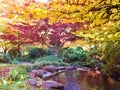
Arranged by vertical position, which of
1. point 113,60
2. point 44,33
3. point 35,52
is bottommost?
point 35,52

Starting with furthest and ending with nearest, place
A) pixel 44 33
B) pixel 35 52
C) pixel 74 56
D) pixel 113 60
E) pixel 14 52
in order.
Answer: pixel 14 52 < pixel 35 52 < pixel 74 56 < pixel 44 33 < pixel 113 60

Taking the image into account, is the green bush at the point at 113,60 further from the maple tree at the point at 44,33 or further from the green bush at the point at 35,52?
the green bush at the point at 35,52

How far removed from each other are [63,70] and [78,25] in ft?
12.0

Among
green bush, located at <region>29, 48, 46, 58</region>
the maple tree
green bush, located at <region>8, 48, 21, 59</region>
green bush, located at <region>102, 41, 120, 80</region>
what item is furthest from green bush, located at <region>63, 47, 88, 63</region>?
green bush, located at <region>102, 41, 120, 80</region>

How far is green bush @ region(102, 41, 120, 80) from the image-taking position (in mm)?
11816

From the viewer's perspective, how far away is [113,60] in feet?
39.5

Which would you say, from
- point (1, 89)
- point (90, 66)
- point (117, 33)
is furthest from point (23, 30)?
point (117, 33)

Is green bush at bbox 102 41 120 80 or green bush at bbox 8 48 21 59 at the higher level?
green bush at bbox 102 41 120 80

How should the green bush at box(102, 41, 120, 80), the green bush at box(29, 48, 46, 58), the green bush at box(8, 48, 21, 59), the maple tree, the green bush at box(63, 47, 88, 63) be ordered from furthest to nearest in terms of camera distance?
the green bush at box(8, 48, 21, 59) → the green bush at box(29, 48, 46, 58) → the green bush at box(63, 47, 88, 63) → the maple tree → the green bush at box(102, 41, 120, 80)

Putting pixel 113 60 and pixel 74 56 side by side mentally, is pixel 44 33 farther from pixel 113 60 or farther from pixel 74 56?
pixel 113 60

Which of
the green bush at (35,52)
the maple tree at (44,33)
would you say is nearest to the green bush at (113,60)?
the maple tree at (44,33)

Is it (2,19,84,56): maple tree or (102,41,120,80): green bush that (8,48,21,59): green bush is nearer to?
(2,19,84,56): maple tree

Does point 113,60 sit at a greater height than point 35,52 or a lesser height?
greater

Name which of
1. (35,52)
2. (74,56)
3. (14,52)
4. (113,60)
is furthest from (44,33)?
(113,60)
